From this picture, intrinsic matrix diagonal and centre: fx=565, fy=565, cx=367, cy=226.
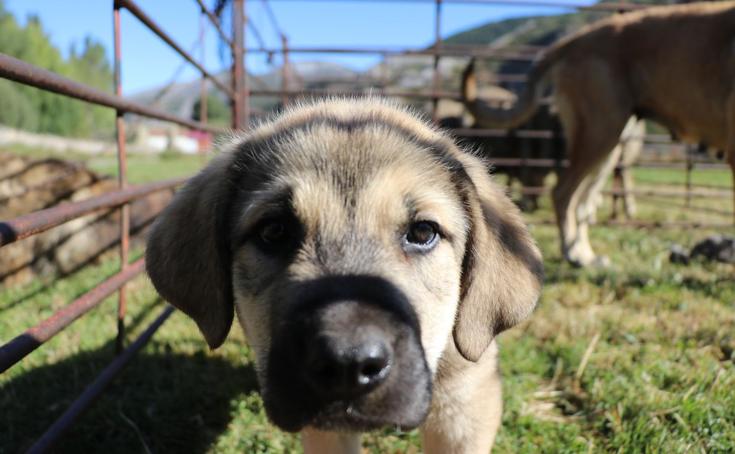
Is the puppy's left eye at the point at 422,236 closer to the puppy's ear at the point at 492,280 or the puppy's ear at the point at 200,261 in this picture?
the puppy's ear at the point at 492,280

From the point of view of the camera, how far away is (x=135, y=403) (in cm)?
306

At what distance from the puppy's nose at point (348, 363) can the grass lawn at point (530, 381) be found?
4.27ft

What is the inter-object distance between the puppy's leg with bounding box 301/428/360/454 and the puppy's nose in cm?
73

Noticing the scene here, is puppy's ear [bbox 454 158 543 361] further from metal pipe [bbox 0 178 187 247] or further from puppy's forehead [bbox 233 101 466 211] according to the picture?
metal pipe [bbox 0 178 187 247]

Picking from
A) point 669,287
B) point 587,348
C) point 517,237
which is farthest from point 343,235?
point 669,287

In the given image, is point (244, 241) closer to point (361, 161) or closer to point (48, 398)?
point (361, 161)

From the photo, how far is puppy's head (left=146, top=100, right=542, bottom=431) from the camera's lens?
164 cm

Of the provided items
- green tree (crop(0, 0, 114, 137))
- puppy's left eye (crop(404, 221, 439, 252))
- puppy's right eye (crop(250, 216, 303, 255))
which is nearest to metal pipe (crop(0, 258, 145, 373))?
puppy's right eye (crop(250, 216, 303, 255))

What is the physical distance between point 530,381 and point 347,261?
1.90 metres

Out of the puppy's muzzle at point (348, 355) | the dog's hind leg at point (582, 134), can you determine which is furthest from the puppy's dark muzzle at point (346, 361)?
the dog's hind leg at point (582, 134)

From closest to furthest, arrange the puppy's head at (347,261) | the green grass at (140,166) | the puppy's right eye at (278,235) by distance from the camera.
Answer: the puppy's head at (347,261)
the puppy's right eye at (278,235)
the green grass at (140,166)

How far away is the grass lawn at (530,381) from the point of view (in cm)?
272

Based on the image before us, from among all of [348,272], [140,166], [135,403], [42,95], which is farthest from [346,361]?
[42,95]

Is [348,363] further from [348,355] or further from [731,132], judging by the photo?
[731,132]
